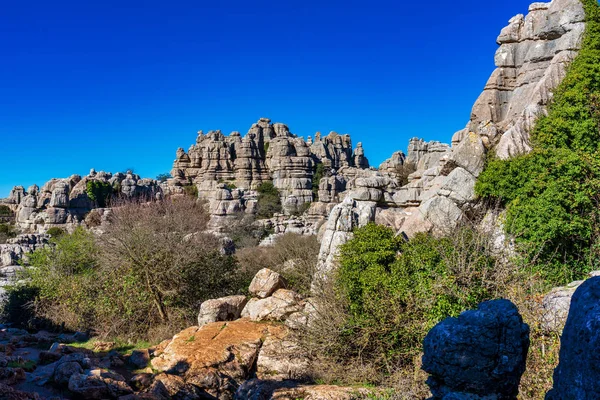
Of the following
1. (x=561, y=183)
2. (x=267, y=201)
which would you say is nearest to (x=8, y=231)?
(x=267, y=201)

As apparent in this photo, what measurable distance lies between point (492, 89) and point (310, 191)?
2990 cm

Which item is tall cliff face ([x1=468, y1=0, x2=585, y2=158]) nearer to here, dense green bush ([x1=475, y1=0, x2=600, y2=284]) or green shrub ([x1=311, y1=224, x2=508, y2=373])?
dense green bush ([x1=475, y1=0, x2=600, y2=284])

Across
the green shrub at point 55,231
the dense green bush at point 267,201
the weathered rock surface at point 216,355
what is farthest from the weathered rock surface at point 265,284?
the green shrub at point 55,231

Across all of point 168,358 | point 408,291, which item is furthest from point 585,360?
point 168,358

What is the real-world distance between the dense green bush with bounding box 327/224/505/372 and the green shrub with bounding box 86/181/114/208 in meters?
40.0

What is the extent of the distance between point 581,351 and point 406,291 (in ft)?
18.9

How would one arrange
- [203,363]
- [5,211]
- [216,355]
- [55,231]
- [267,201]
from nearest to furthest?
[203,363], [216,355], [55,231], [267,201], [5,211]

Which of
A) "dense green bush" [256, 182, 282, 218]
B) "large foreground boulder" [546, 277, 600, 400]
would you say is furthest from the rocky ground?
"dense green bush" [256, 182, 282, 218]

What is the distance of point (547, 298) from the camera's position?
5.96 metres

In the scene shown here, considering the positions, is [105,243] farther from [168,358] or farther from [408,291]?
[408,291]

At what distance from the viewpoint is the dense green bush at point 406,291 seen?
23.0ft

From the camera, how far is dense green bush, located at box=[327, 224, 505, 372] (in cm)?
700

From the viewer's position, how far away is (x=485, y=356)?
2.77 m

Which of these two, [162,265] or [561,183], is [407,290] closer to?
[561,183]
